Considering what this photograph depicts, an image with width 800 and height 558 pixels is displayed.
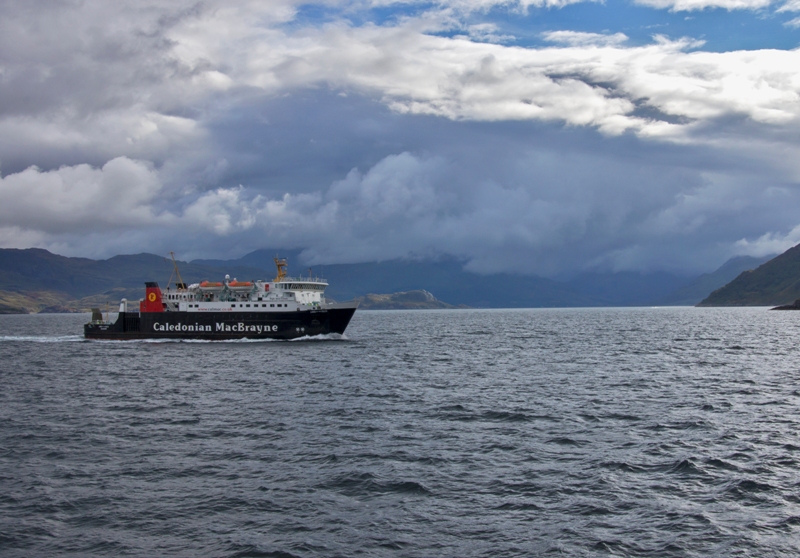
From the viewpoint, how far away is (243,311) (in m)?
94.9

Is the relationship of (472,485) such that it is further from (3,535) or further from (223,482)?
(3,535)

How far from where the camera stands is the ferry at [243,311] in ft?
309

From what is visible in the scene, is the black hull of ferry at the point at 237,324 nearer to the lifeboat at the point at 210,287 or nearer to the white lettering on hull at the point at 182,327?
the white lettering on hull at the point at 182,327

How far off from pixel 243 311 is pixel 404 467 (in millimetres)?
75245

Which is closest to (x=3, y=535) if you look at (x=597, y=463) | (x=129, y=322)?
(x=597, y=463)

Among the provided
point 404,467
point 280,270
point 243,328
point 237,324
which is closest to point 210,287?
point 237,324

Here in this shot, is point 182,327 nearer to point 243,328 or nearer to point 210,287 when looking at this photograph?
point 210,287

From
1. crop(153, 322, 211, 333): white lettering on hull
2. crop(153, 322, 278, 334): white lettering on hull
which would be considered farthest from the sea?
crop(153, 322, 211, 333): white lettering on hull

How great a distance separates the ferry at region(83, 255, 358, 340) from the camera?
309 feet

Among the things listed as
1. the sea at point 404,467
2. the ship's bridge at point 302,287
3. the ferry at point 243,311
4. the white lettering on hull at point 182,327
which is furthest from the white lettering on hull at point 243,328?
the sea at point 404,467

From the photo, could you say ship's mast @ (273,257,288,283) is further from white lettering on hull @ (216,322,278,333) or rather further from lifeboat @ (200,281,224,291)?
lifeboat @ (200,281,224,291)

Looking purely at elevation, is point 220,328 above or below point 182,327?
below

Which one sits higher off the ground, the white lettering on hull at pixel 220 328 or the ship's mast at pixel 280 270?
the ship's mast at pixel 280 270

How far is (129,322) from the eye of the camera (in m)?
104
